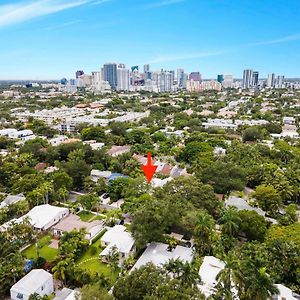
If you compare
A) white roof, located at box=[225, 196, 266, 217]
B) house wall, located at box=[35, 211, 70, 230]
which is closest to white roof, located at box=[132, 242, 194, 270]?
white roof, located at box=[225, 196, 266, 217]

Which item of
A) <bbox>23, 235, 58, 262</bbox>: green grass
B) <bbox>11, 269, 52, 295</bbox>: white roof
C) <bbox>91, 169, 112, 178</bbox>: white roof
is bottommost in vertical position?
<bbox>23, 235, 58, 262</bbox>: green grass

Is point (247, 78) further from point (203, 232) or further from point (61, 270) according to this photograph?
point (61, 270)

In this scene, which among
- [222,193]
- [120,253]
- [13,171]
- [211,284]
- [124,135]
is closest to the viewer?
[211,284]

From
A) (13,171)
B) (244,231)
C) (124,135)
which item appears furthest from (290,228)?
(124,135)

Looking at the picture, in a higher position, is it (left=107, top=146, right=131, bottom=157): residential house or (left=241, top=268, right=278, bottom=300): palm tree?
(left=241, top=268, right=278, bottom=300): palm tree

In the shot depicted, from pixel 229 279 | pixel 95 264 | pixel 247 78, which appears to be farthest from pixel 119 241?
pixel 247 78

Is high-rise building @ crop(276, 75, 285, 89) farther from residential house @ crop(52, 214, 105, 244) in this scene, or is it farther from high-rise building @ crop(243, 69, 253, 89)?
residential house @ crop(52, 214, 105, 244)

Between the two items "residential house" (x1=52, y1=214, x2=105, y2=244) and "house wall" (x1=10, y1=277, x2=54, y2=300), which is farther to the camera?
"residential house" (x1=52, y1=214, x2=105, y2=244)

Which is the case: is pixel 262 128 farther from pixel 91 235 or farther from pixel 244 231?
pixel 91 235
